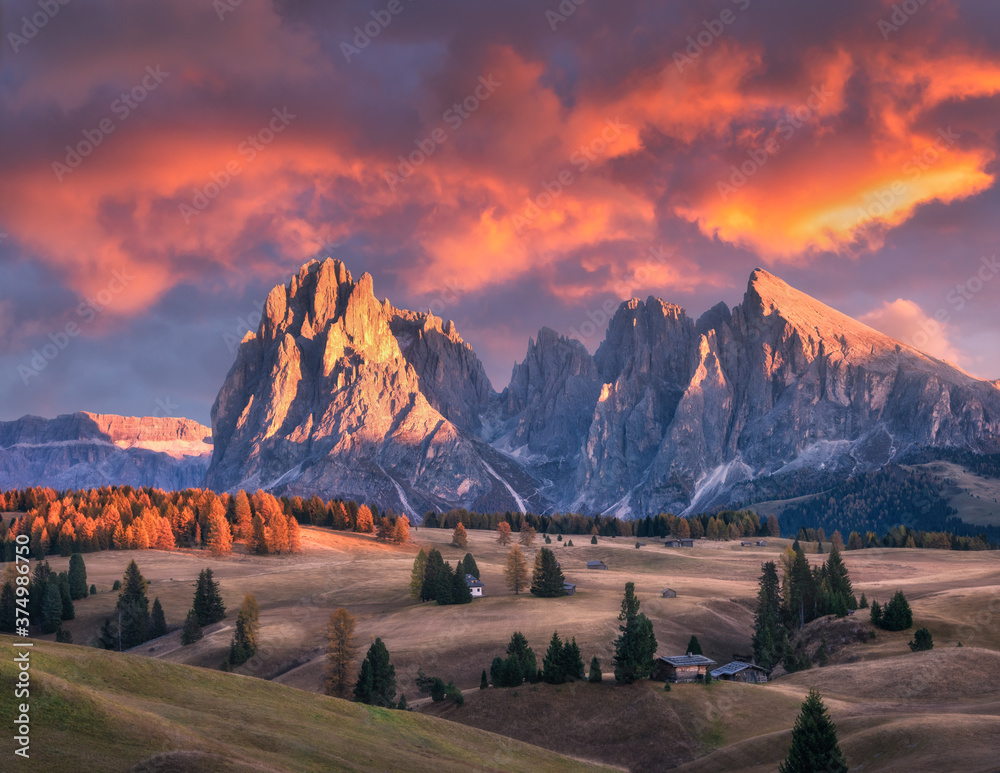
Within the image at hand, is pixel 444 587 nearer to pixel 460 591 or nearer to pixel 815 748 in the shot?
pixel 460 591

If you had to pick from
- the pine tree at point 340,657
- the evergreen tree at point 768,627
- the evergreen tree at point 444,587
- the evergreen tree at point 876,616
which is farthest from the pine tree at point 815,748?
the evergreen tree at point 444,587

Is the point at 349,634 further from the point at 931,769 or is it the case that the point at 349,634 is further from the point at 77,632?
the point at 931,769

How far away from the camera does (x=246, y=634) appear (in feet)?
313

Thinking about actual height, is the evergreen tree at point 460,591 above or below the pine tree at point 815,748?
below

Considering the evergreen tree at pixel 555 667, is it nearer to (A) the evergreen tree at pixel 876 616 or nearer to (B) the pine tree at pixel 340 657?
(B) the pine tree at pixel 340 657

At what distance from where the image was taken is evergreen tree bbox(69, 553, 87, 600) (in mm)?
123688

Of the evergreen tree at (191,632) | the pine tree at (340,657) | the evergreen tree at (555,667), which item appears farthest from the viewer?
the evergreen tree at (191,632)

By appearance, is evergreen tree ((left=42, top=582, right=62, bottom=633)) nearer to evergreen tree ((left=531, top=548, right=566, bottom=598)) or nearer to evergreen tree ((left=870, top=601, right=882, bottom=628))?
evergreen tree ((left=531, top=548, right=566, bottom=598))

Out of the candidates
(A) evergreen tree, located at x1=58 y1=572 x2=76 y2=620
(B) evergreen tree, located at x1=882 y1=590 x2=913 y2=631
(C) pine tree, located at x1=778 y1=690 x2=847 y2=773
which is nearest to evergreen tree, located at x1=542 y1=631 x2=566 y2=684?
(C) pine tree, located at x1=778 y1=690 x2=847 y2=773

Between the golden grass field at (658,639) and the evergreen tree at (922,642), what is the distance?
1.41 metres

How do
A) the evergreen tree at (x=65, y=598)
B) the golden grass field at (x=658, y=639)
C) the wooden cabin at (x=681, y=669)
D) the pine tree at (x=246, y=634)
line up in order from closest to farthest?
the golden grass field at (x=658, y=639) < the wooden cabin at (x=681, y=669) < the pine tree at (x=246, y=634) < the evergreen tree at (x=65, y=598)

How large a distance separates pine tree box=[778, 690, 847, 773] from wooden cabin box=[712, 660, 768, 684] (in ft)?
110

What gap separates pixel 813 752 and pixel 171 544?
157 metres

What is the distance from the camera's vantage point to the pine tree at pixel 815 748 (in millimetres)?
39500
